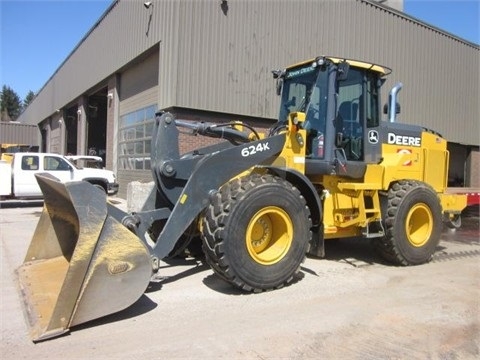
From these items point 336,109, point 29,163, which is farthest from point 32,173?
point 336,109

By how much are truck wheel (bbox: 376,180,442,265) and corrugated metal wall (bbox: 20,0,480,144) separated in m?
8.24

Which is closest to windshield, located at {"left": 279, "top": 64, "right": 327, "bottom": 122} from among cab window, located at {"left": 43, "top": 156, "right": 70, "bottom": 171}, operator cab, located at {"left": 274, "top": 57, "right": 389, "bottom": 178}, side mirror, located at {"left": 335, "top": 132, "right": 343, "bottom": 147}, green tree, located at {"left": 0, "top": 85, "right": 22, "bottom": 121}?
operator cab, located at {"left": 274, "top": 57, "right": 389, "bottom": 178}

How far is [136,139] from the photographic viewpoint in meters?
18.2

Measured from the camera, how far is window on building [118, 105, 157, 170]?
55.6ft

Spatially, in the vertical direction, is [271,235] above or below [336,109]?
below

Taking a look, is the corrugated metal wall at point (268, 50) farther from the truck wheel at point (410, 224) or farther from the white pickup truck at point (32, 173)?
the truck wheel at point (410, 224)

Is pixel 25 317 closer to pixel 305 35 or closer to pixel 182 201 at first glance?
pixel 182 201

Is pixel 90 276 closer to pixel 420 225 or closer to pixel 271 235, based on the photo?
pixel 271 235

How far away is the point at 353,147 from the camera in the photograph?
25.1 ft

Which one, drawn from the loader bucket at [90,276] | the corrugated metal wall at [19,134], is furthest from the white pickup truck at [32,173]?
the corrugated metal wall at [19,134]

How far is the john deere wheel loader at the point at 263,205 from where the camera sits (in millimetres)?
4672

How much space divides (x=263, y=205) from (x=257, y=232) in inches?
17.3

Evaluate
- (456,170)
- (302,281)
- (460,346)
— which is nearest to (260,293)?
(302,281)

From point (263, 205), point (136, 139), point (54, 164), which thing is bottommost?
point (263, 205)
